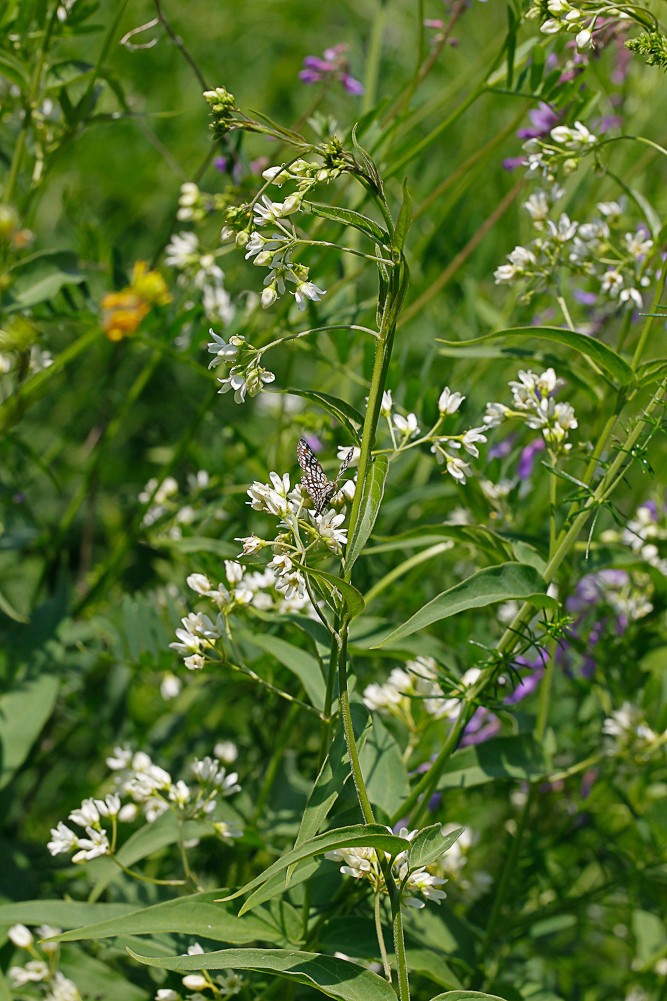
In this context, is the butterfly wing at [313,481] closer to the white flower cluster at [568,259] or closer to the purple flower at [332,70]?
the white flower cluster at [568,259]

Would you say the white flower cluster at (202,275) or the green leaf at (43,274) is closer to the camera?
the green leaf at (43,274)

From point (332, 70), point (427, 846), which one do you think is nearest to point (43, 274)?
point (332, 70)

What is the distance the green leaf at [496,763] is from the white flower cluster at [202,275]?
64 centimetres

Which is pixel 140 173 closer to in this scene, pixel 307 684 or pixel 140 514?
pixel 140 514

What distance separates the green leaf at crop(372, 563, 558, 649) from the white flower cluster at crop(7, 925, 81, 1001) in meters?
0.48

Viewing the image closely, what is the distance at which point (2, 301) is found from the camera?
1212 millimetres

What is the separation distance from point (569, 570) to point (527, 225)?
2.60 ft

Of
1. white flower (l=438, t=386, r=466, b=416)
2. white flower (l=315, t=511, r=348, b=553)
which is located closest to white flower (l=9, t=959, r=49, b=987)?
white flower (l=315, t=511, r=348, b=553)

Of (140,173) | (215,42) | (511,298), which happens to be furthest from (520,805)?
(215,42)

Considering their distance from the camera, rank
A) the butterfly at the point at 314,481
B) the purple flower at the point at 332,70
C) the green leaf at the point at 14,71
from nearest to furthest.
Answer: the butterfly at the point at 314,481
the green leaf at the point at 14,71
the purple flower at the point at 332,70

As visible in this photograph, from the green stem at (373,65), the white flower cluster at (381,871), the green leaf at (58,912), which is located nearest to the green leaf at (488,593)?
the white flower cluster at (381,871)

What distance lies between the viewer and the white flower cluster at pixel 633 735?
3.73 ft

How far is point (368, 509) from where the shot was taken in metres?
0.73

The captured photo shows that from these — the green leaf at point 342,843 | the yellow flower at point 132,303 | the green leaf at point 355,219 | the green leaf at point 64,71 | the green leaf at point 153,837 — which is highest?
the green leaf at point 355,219
